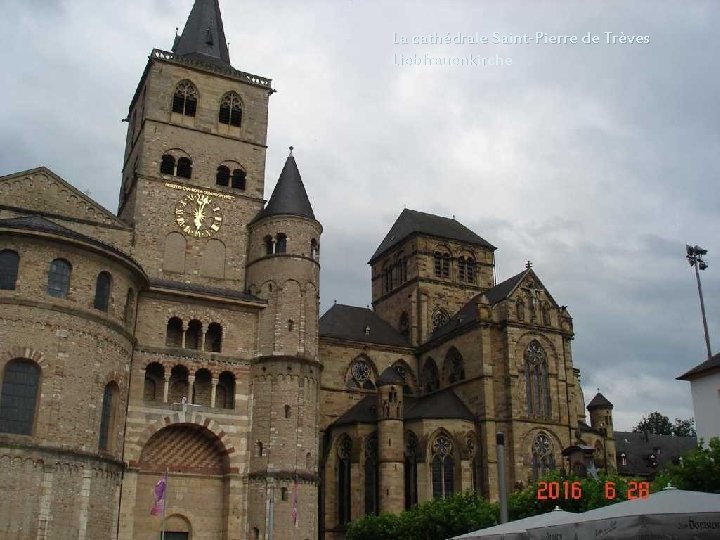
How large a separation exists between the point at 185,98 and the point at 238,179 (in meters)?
6.32

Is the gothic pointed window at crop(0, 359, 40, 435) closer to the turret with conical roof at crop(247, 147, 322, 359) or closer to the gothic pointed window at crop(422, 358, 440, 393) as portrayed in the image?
the turret with conical roof at crop(247, 147, 322, 359)

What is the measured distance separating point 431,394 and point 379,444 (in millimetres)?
8042

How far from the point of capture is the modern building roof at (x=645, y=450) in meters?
67.8

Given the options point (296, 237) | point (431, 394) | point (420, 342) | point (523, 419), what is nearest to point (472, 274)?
point (420, 342)

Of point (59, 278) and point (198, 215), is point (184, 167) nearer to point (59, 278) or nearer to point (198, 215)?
point (198, 215)

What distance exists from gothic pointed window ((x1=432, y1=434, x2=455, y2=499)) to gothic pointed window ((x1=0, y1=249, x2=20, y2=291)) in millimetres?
26436

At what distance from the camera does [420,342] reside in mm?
60562

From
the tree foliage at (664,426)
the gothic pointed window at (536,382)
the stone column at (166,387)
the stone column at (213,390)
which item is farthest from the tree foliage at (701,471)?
the tree foliage at (664,426)

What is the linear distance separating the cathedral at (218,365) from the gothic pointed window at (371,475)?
143 millimetres

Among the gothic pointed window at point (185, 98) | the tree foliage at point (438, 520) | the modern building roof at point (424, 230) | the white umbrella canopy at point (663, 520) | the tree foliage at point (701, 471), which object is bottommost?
the tree foliage at point (438, 520)

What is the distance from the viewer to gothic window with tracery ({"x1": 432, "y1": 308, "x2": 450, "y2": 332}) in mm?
62703

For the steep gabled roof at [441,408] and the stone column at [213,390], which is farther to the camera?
the steep gabled roof at [441,408]

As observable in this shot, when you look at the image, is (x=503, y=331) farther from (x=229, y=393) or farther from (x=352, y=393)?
(x=229, y=393)

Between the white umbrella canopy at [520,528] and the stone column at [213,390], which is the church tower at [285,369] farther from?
the white umbrella canopy at [520,528]
